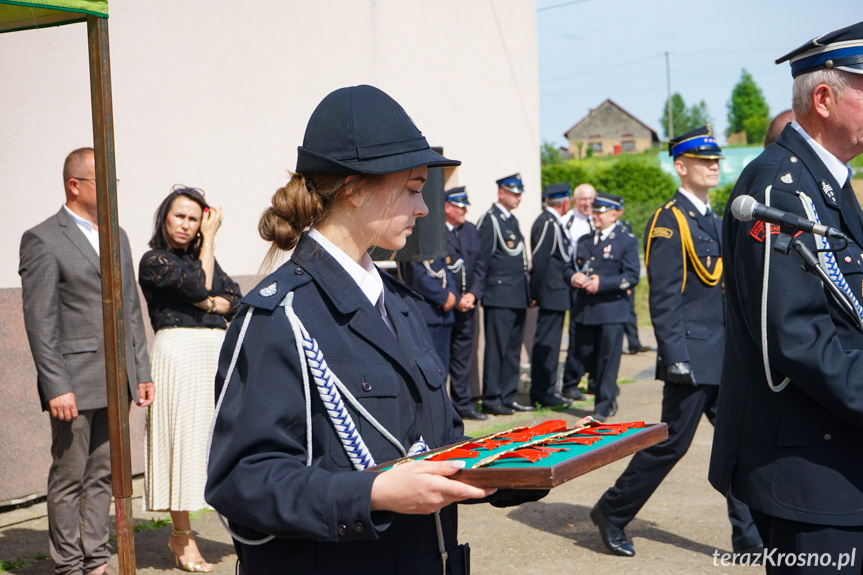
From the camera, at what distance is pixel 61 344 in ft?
15.1

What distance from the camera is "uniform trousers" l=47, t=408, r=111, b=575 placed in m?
4.61

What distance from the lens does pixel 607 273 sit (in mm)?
9555

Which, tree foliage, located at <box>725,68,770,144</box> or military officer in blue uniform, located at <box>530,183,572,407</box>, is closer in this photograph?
military officer in blue uniform, located at <box>530,183,572,407</box>

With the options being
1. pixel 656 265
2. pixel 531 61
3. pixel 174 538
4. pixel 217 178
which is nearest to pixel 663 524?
pixel 656 265

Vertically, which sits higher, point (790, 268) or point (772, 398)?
point (790, 268)

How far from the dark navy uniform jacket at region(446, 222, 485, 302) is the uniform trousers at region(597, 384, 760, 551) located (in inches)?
178

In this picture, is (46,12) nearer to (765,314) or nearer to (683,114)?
(765,314)

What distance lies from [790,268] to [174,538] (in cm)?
364

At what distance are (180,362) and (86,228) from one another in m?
0.84

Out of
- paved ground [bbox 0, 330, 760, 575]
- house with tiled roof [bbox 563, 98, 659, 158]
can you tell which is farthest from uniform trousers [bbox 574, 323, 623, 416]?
house with tiled roof [bbox 563, 98, 659, 158]

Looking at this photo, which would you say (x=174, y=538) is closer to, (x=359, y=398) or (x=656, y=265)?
(x=656, y=265)

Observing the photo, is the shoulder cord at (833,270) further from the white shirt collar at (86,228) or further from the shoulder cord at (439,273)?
the shoulder cord at (439,273)

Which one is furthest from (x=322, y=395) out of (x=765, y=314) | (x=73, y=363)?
(x=73, y=363)

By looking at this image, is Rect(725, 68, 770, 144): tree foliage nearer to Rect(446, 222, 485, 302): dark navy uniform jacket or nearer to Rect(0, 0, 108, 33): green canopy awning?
Rect(446, 222, 485, 302): dark navy uniform jacket
